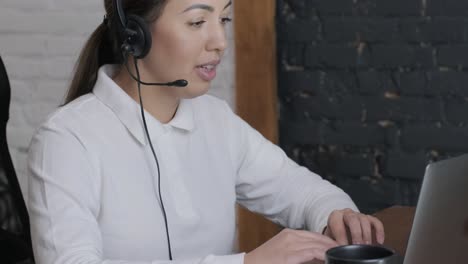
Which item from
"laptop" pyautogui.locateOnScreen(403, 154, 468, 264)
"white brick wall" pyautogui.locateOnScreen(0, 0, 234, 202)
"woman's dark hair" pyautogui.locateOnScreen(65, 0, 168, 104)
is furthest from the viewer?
"white brick wall" pyautogui.locateOnScreen(0, 0, 234, 202)

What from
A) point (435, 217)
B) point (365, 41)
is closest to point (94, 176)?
point (435, 217)

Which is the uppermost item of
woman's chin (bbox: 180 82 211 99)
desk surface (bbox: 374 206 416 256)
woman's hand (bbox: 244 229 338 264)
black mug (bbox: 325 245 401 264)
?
woman's chin (bbox: 180 82 211 99)

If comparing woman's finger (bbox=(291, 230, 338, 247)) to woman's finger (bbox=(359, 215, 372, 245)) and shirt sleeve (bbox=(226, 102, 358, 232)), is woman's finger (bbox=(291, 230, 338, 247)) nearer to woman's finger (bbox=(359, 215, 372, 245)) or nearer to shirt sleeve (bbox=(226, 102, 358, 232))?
woman's finger (bbox=(359, 215, 372, 245))

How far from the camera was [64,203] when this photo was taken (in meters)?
1.40

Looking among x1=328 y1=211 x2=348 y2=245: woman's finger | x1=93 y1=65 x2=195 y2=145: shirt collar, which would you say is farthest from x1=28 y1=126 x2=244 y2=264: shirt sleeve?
x1=328 y1=211 x2=348 y2=245: woman's finger

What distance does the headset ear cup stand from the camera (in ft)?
4.98

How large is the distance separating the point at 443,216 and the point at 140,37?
669 mm

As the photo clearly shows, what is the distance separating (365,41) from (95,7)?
0.81 metres

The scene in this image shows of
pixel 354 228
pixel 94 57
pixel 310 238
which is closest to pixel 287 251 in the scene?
pixel 310 238

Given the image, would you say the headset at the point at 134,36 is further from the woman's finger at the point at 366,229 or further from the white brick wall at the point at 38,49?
the white brick wall at the point at 38,49

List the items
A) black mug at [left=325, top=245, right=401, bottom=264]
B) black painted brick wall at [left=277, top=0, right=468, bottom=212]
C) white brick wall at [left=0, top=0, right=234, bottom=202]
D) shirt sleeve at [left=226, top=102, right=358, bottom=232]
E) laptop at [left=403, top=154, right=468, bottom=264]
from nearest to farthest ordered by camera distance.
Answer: laptop at [left=403, top=154, right=468, bottom=264] < black mug at [left=325, top=245, right=401, bottom=264] < shirt sleeve at [left=226, top=102, right=358, bottom=232] < black painted brick wall at [left=277, top=0, right=468, bottom=212] < white brick wall at [left=0, top=0, right=234, bottom=202]

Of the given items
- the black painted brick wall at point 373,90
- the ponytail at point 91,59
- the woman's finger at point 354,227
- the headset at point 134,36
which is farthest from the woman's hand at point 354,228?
the black painted brick wall at point 373,90

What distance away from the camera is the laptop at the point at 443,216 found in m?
1.03

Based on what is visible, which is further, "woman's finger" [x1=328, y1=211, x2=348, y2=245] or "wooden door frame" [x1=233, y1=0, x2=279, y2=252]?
"wooden door frame" [x1=233, y1=0, x2=279, y2=252]
